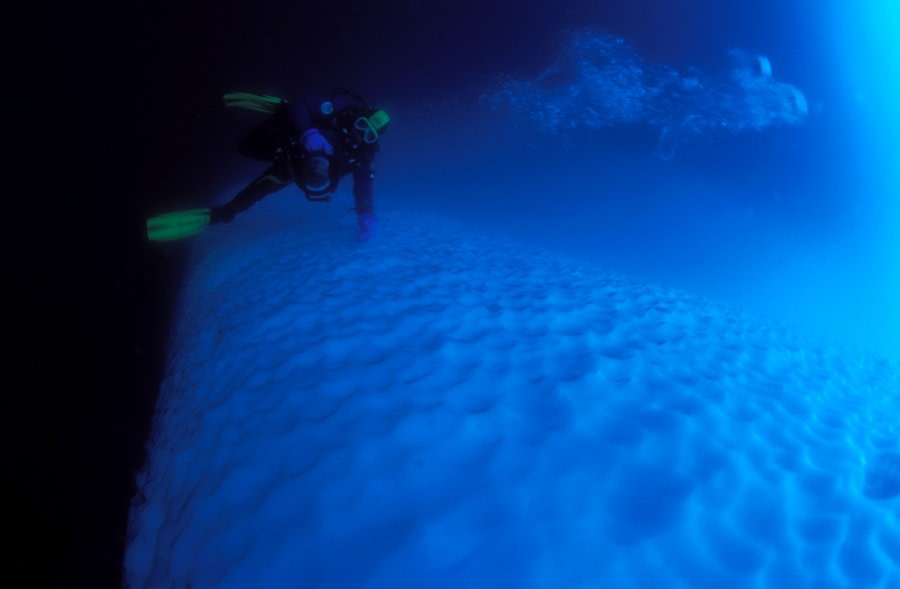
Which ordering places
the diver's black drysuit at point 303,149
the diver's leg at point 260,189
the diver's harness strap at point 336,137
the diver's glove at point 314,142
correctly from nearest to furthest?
1. the diver's glove at point 314,142
2. the diver's harness strap at point 336,137
3. the diver's black drysuit at point 303,149
4. the diver's leg at point 260,189

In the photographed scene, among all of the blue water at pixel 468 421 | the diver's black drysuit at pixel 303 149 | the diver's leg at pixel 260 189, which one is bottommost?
the blue water at pixel 468 421

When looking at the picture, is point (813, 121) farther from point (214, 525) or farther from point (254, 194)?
point (214, 525)

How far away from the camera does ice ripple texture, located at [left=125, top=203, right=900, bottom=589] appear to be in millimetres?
2248

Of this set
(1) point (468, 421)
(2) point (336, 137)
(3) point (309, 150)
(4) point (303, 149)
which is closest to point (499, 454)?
(1) point (468, 421)

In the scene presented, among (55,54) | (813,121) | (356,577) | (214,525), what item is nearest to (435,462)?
(356,577)

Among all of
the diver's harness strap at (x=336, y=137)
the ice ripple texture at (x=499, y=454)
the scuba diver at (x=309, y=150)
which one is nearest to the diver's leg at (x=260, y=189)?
the scuba diver at (x=309, y=150)

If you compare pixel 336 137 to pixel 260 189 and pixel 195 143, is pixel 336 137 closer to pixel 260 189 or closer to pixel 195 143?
pixel 260 189

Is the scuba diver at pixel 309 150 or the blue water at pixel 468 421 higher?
the scuba diver at pixel 309 150

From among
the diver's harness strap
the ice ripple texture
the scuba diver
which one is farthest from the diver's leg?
the ice ripple texture

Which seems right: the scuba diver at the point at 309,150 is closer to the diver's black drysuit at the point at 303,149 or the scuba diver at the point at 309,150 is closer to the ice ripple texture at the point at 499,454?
the diver's black drysuit at the point at 303,149

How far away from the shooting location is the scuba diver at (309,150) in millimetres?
5117

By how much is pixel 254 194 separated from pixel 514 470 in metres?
5.64

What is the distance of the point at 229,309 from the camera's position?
16.4 ft

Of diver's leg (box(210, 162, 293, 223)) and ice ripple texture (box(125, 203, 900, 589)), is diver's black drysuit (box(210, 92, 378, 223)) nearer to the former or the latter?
diver's leg (box(210, 162, 293, 223))
